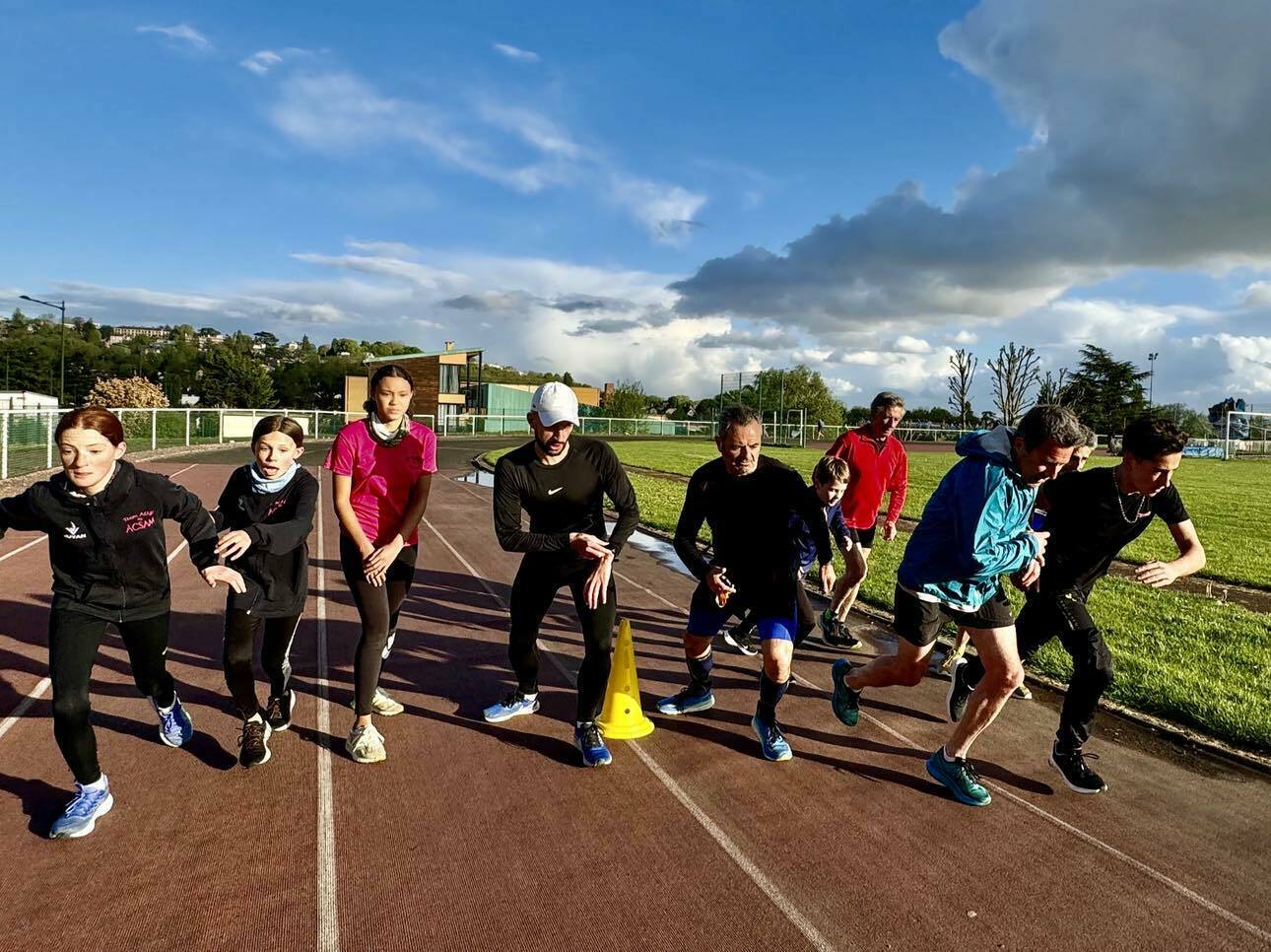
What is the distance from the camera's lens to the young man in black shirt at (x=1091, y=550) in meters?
3.85

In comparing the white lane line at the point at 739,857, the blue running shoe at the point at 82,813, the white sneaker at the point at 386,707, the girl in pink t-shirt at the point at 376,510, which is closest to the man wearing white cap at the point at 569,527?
the white lane line at the point at 739,857

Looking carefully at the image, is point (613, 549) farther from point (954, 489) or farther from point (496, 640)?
point (496, 640)

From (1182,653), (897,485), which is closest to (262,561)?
(897,485)

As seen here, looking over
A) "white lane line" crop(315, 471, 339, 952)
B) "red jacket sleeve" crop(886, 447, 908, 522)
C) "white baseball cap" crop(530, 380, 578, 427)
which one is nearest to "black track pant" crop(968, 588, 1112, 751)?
"red jacket sleeve" crop(886, 447, 908, 522)

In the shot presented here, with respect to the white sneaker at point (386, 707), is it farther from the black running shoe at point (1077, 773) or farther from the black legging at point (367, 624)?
the black running shoe at point (1077, 773)

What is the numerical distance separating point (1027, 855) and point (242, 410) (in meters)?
37.6

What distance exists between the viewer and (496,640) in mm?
6344

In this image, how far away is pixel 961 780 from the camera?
3.75m

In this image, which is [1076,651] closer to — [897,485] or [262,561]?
[897,485]

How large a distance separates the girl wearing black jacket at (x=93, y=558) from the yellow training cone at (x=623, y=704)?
2.14m

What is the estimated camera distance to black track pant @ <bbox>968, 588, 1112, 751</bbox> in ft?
12.7

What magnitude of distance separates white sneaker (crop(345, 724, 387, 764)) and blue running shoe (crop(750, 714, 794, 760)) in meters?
2.06

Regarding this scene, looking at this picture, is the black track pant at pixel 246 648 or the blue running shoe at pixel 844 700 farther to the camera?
the blue running shoe at pixel 844 700

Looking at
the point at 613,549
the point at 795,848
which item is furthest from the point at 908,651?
the point at 613,549
